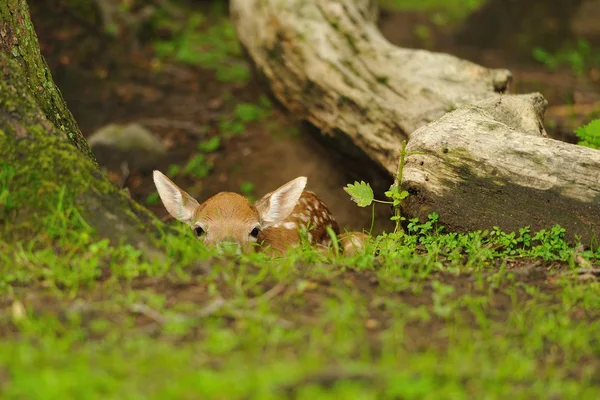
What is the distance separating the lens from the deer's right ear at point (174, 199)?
5797mm

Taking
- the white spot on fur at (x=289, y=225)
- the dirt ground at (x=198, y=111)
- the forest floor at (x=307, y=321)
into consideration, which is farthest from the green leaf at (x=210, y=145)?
the forest floor at (x=307, y=321)

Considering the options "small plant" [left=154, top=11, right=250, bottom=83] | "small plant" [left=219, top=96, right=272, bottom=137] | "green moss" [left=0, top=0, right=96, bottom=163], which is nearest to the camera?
"green moss" [left=0, top=0, right=96, bottom=163]

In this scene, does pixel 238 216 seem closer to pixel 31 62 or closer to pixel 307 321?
pixel 31 62

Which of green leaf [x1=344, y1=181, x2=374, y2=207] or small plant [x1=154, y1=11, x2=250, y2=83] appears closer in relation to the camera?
green leaf [x1=344, y1=181, x2=374, y2=207]

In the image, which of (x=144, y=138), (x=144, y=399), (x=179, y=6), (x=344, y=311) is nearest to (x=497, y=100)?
(x=344, y=311)

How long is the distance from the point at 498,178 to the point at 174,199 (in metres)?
2.41

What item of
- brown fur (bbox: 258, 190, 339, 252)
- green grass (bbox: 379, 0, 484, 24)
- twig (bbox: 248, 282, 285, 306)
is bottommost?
brown fur (bbox: 258, 190, 339, 252)

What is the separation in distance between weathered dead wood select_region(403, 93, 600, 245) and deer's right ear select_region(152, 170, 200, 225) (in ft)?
5.59

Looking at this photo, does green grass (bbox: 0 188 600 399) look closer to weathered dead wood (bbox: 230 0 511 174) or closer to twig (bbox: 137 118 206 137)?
weathered dead wood (bbox: 230 0 511 174)

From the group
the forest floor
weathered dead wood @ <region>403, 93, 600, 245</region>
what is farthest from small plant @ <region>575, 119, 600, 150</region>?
the forest floor

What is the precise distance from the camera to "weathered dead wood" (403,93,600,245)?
4.89 meters

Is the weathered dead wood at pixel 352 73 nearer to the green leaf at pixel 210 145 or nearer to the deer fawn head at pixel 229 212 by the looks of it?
the deer fawn head at pixel 229 212

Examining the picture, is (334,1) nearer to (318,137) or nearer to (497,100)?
(318,137)

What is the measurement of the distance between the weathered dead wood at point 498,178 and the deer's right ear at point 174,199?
5.59 feet
